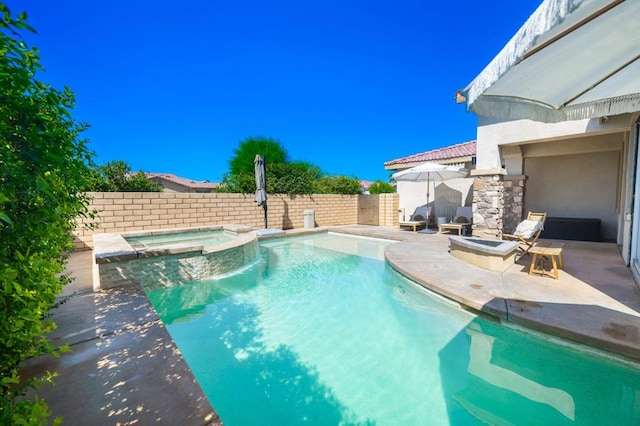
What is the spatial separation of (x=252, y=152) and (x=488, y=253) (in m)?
12.9

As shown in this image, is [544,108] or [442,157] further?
[442,157]

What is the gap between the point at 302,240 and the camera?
10.4 metres

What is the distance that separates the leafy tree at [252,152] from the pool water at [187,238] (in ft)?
22.7

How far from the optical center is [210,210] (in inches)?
393

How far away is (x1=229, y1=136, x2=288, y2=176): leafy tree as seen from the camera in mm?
14984

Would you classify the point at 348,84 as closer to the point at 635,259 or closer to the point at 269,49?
the point at 269,49

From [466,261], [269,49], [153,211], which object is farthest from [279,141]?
[466,261]

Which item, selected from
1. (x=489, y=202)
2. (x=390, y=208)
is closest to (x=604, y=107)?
(x=489, y=202)

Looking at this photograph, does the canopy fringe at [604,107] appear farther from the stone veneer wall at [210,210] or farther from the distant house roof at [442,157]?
the distant house roof at [442,157]

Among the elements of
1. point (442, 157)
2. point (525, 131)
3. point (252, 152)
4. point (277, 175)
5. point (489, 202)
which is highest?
point (252, 152)

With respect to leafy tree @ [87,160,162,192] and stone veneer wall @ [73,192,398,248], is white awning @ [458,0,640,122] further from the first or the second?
leafy tree @ [87,160,162,192]

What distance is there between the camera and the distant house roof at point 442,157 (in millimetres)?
11570

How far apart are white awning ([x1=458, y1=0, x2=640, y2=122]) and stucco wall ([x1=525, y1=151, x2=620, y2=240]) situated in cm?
773

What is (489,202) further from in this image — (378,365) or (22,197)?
(22,197)
